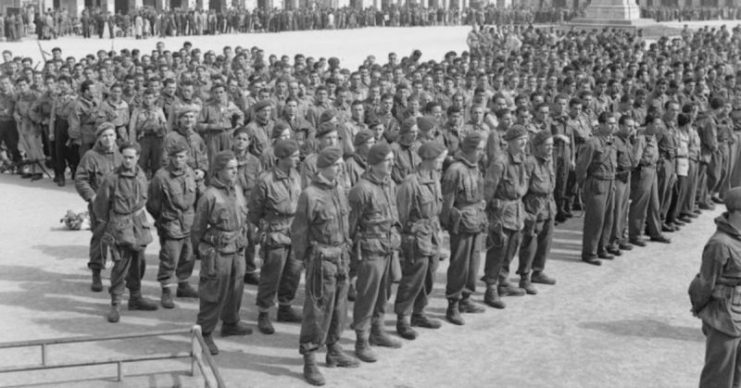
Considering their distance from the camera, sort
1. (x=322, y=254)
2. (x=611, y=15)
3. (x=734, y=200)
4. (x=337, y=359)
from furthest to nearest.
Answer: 1. (x=611, y=15)
2. (x=337, y=359)
3. (x=322, y=254)
4. (x=734, y=200)

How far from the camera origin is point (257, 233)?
8.47m

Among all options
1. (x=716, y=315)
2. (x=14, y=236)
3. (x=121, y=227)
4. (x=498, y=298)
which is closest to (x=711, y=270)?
(x=716, y=315)

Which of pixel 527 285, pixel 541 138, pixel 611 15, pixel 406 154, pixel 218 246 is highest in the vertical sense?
pixel 611 15

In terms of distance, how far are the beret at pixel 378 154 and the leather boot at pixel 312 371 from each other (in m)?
1.69

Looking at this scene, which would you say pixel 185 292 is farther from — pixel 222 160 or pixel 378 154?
pixel 378 154

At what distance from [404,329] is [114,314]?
278cm

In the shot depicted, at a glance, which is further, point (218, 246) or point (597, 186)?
point (597, 186)

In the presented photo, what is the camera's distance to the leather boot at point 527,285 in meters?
9.85

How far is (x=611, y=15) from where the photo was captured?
4175cm

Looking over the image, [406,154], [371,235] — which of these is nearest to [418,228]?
[371,235]

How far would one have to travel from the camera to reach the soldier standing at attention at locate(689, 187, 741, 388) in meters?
6.14

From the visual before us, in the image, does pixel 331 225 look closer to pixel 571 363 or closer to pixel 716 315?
pixel 571 363

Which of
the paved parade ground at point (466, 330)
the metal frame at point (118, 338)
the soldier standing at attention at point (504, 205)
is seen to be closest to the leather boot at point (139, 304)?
the paved parade ground at point (466, 330)

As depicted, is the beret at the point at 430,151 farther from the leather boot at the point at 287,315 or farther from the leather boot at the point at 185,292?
the leather boot at the point at 185,292
